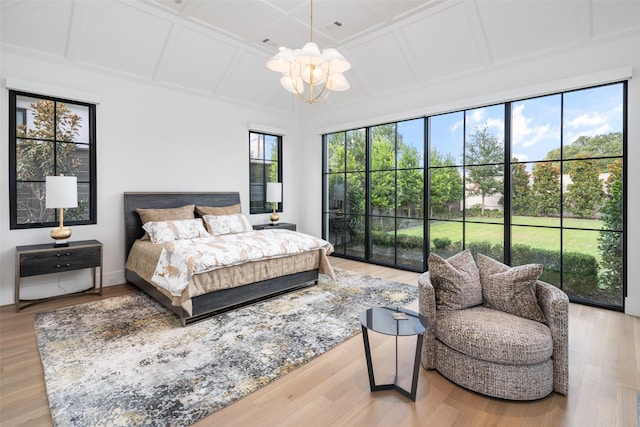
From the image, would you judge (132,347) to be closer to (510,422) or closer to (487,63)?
(510,422)

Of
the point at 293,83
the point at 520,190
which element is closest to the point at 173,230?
the point at 293,83

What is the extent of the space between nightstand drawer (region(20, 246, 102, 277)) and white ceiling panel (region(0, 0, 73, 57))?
90.9 inches

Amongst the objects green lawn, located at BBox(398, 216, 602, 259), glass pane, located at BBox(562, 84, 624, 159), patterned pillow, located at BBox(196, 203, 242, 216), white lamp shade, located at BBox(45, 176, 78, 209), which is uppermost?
glass pane, located at BBox(562, 84, 624, 159)

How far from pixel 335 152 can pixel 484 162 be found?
272 centimetres

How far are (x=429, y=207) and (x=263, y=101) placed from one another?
3.44 meters

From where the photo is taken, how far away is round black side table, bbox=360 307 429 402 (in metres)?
1.92

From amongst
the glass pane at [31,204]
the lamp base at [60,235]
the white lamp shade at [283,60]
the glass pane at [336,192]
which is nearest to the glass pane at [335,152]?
the glass pane at [336,192]

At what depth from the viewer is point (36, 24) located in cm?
345

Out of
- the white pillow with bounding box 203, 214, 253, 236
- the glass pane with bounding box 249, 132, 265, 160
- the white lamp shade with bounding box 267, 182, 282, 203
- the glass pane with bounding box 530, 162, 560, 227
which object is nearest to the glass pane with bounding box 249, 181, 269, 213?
the white lamp shade with bounding box 267, 182, 282, 203

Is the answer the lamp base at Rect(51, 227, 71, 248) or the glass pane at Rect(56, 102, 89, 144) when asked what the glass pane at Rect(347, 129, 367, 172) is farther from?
the lamp base at Rect(51, 227, 71, 248)

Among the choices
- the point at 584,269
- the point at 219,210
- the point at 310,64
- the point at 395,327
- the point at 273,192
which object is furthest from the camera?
the point at 273,192

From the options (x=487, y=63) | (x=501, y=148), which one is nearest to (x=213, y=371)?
(x=501, y=148)

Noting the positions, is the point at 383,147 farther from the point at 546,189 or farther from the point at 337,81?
the point at 337,81

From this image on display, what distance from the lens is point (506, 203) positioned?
4.17 metres
